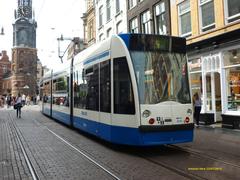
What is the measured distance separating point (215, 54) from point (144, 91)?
9.30 meters

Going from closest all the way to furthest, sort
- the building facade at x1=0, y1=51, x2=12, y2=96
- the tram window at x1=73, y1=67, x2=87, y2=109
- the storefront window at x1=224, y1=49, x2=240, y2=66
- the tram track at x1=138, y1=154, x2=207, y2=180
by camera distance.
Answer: the tram track at x1=138, y1=154, x2=207, y2=180, the tram window at x1=73, y1=67, x2=87, y2=109, the storefront window at x1=224, y1=49, x2=240, y2=66, the building facade at x1=0, y1=51, x2=12, y2=96

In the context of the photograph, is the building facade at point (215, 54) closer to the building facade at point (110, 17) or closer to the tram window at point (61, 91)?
the tram window at point (61, 91)

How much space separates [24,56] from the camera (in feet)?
336

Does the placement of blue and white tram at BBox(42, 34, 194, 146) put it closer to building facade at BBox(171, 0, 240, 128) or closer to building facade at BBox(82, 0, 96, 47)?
building facade at BBox(171, 0, 240, 128)

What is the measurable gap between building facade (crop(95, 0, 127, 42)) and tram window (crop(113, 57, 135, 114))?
814 inches

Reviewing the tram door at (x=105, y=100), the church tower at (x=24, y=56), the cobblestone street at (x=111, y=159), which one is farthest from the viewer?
the church tower at (x=24, y=56)

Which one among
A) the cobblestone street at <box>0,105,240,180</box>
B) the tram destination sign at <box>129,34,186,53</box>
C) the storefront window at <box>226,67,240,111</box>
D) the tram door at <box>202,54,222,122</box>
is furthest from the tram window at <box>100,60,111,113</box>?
the tram door at <box>202,54,222,122</box>

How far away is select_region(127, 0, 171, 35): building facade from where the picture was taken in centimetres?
2358

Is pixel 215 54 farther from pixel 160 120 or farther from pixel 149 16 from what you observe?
pixel 160 120

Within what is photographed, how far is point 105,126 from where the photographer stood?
1100 cm

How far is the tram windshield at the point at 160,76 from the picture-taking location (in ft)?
32.3

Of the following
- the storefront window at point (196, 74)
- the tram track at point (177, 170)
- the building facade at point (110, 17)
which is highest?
the building facade at point (110, 17)

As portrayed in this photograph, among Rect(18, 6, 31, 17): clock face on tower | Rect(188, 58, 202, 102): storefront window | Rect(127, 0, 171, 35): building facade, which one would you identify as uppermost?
Rect(18, 6, 31, 17): clock face on tower

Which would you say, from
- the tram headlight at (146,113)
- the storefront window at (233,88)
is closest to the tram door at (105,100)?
the tram headlight at (146,113)
